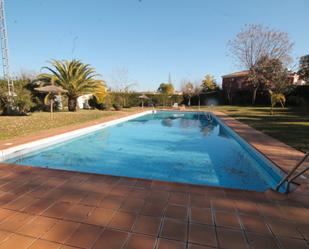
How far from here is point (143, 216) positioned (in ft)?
7.22

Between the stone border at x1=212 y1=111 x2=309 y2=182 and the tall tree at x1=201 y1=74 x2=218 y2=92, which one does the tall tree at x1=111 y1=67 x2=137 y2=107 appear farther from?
the stone border at x1=212 y1=111 x2=309 y2=182

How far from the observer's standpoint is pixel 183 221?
2.12 meters

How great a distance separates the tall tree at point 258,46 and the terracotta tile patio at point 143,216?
21213 millimetres

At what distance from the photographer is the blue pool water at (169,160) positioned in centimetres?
424

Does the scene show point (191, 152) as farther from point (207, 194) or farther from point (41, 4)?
point (41, 4)

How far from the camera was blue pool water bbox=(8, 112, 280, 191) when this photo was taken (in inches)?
167

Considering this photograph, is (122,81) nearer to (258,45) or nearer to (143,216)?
(258,45)

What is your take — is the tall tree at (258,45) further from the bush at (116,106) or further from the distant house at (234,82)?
the bush at (116,106)

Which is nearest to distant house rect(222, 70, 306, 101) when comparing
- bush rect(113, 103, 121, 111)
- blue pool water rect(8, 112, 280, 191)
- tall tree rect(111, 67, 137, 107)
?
bush rect(113, 103, 121, 111)

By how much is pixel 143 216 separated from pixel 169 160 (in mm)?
3361

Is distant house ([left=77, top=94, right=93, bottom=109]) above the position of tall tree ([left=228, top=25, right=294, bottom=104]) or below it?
below

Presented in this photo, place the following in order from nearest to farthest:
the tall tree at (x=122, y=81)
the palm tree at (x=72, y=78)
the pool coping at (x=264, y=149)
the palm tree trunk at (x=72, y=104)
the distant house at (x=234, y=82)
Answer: the pool coping at (x=264, y=149)
the palm tree at (x=72, y=78)
the palm tree trunk at (x=72, y=104)
the distant house at (x=234, y=82)
the tall tree at (x=122, y=81)

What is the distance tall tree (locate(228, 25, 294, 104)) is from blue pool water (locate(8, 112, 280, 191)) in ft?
57.0

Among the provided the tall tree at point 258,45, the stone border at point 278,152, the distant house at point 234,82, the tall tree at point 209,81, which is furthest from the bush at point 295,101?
the stone border at point 278,152
